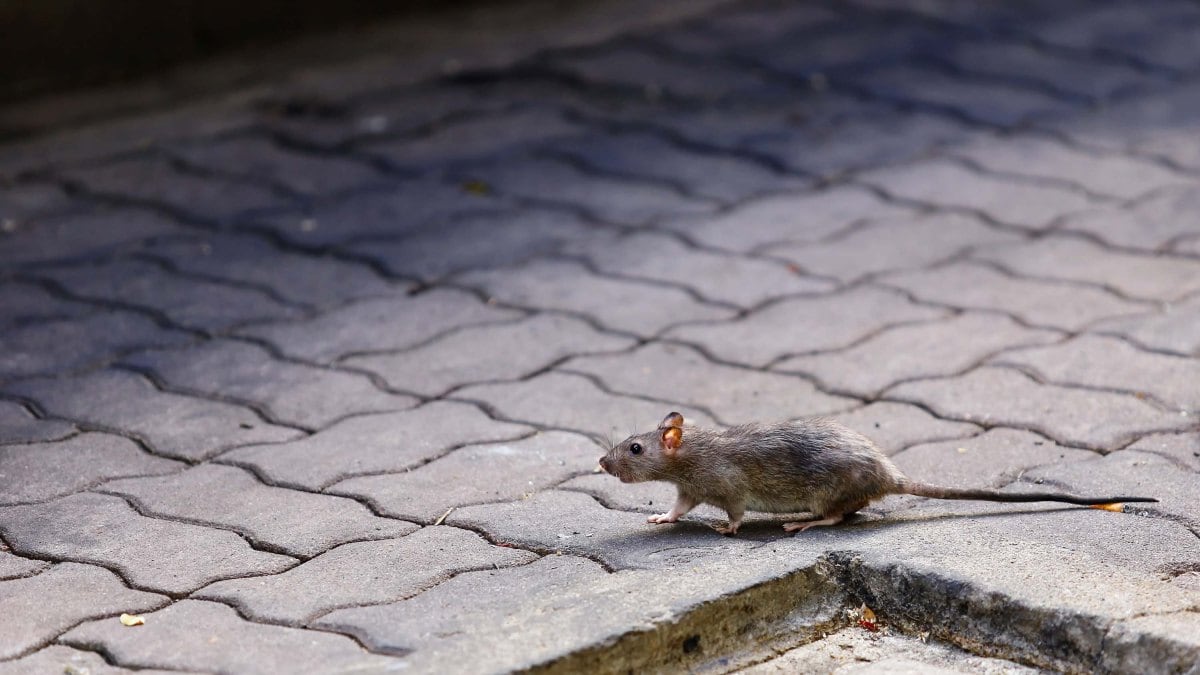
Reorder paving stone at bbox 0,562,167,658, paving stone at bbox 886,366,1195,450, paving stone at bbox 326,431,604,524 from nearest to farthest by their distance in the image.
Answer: paving stone at bbox 0,562,167,658 → paving stone at bbox 326,431,604,524 → paving stone at bbox 886,366,1195,450

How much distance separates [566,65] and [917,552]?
4.50 meters

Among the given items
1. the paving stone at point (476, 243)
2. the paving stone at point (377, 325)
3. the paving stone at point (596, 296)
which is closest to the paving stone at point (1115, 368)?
the paving stone at point (596, 296)

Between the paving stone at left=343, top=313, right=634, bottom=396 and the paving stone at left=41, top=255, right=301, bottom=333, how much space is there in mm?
547

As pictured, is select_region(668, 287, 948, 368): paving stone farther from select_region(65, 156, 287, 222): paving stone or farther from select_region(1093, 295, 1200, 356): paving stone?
select_region(65, 156, 287, 222): paving stone

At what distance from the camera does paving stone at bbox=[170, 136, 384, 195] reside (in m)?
5.89

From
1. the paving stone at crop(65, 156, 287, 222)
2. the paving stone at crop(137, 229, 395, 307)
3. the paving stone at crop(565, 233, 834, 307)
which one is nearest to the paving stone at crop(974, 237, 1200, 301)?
the paving stone at crop(565, 233, 834, 307)

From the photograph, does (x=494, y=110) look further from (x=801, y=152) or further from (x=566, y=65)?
(x=801, y=152)

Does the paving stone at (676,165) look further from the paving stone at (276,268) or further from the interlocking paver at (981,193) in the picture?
the paving stone at (276,268)

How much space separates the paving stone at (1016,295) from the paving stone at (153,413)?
2.16m

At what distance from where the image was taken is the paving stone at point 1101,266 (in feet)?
15.7

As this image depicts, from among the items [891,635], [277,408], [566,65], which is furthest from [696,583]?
[566,65]

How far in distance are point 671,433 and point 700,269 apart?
1.78 meters

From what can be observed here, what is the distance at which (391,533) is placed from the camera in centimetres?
330

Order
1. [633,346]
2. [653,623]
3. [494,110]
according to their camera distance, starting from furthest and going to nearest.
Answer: [494,110], [633,346], [653,623]
